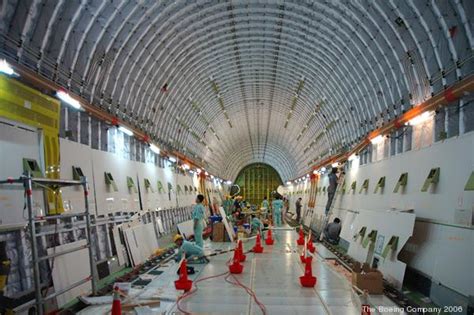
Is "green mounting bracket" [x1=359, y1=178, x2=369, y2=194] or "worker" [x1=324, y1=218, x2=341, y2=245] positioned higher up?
"green mounting bracket" [x1=359, y1=178, x2=369, y2=194]

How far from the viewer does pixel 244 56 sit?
16.4 metres

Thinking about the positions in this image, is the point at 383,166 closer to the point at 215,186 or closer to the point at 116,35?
the point at 116,35

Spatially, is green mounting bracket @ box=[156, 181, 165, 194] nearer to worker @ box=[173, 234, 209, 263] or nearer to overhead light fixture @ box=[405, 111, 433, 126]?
worker @ box=[173, 234, 209, 263]

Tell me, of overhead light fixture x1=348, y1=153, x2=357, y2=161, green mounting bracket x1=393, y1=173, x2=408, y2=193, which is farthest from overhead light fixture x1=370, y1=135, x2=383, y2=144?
overhead light fixture x1=348, y1=153, x2=357, y2=161

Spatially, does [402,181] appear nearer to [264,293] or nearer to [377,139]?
[377,139]

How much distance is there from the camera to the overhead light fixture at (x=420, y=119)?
815 centimetres

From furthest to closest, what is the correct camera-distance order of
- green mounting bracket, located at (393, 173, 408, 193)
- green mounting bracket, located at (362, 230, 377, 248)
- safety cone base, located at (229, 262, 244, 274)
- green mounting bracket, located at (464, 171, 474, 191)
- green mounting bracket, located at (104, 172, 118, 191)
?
green mounting bracket, located at (104, 172, 118, 191)
green mounting bracket, located at (362, 230, 377, 248)
safety cone base, located at (229, 262, 244, 274)
green mounting bracket, located at (393, 173, 408, 193)
green mounting bracket, located at (464, 171, 474, 191)

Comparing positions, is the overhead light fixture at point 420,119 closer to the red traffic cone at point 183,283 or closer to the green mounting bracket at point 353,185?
the green mounting bracket at point 353,185

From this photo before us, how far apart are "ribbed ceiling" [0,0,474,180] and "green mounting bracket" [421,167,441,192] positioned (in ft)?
5.43

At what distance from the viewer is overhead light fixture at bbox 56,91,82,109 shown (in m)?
7.43

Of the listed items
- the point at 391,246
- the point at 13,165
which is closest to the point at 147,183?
the point at 13,165

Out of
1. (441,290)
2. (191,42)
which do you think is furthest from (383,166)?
(191,42)

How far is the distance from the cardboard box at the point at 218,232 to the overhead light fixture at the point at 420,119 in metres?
9.39

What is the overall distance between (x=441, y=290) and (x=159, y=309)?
4590 mm
